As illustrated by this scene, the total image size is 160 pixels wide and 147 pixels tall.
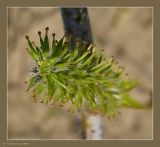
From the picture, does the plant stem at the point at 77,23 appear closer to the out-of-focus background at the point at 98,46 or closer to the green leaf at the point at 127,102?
the green leaf at the point at 127,102

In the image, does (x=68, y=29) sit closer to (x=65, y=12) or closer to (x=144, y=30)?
(x=65, y=12)

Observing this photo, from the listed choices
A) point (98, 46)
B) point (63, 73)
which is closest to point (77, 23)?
point (63, 73)

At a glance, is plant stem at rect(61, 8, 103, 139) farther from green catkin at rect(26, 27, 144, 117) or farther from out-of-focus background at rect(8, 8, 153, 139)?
out-of-focus background at rect(8, 8, 153, 139)

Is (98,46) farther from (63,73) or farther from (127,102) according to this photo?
(63,73)

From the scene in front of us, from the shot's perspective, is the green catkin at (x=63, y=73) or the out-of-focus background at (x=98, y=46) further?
the out-of-focus background at (x=98, y=46)

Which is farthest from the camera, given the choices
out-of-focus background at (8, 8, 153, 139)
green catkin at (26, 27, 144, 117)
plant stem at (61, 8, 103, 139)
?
out-of-focus background at (8, 8, 153, 139)

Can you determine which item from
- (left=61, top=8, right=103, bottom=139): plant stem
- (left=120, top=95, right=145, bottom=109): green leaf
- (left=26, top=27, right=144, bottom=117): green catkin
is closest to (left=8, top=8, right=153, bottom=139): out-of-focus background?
(left=120, top=95, right=145, bottom=109): green leaf

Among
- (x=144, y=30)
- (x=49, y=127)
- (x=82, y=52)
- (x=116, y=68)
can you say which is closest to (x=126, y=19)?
(x=144, y=30)

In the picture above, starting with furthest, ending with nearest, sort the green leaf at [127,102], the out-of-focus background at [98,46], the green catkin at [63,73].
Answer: the out-of-focus background at [98,46] → the green leaf at [127,102] → the green catkin at [63,73]

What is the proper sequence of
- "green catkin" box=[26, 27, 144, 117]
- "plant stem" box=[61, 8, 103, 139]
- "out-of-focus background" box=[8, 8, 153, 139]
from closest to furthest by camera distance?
"green catkin" box=[26, 27, 144, 117] → "plant stem" box=[61, 8, 103, 139] → "out-of-focus background" box=[8, 8, 153, 139]

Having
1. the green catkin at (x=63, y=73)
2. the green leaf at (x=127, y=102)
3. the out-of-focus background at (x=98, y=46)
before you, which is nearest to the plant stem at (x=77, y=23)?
the green catkin at (x=63, y=73)
